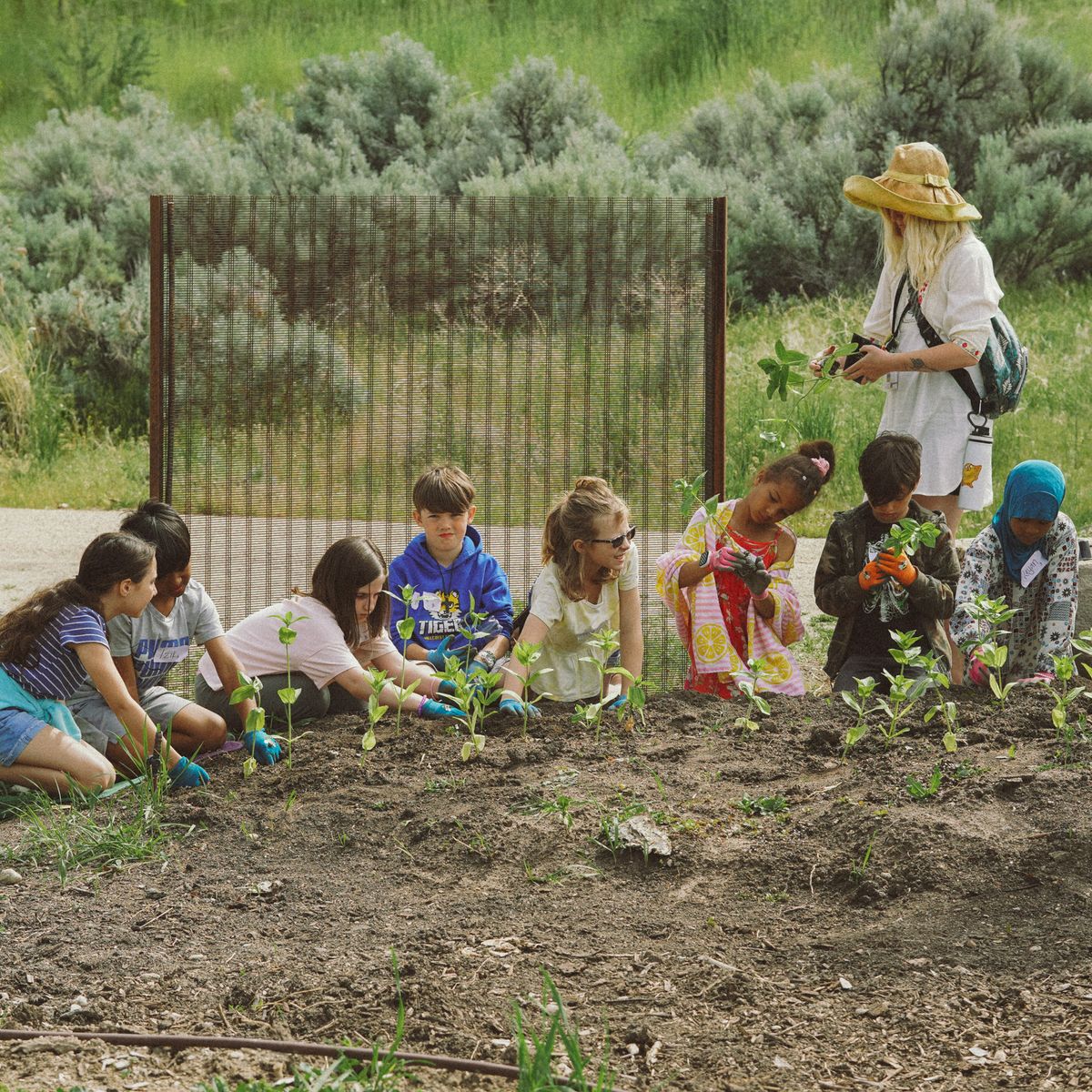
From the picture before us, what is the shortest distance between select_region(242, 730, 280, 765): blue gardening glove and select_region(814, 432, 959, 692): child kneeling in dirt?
195cm

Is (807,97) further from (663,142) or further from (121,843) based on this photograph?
(121,843)

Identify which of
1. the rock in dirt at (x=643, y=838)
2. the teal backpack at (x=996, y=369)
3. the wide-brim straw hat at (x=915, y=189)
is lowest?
the rock in dirt at (x=643, y=838)

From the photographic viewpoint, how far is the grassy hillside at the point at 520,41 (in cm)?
1986

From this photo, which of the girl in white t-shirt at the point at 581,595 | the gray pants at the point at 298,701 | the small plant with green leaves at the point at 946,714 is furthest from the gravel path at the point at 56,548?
the small plant with green leaves at the point at 946,714

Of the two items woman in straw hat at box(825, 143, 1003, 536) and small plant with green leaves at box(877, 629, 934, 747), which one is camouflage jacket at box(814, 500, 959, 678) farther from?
small plant with green leaves at box(877, 629, 934, 747)

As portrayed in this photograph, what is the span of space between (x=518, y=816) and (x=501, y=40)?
64.1 ft

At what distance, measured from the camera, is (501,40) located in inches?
841

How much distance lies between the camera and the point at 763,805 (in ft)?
12.2

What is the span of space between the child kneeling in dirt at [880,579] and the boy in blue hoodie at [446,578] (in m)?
1.19

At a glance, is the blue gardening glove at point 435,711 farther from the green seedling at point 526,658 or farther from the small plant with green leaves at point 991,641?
the small plant with green leaves at point 991,641

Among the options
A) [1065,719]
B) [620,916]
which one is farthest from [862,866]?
[1065,719]

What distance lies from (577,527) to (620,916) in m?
1.79

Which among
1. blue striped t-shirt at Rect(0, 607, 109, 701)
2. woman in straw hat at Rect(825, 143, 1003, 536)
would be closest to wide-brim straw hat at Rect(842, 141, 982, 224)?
woman in straw hat at Rect(825, 143, 1003, 536)

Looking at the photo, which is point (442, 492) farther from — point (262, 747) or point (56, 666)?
point (56, 666)
